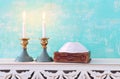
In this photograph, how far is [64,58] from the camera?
1.58 metres

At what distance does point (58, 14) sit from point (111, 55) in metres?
0.37

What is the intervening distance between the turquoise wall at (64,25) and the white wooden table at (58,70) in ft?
0.85

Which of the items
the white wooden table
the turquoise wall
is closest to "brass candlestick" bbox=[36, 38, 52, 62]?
the white wooden table

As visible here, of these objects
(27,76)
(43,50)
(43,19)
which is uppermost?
(43,19)

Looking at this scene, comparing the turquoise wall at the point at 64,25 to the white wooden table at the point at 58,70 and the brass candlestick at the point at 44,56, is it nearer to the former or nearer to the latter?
the brass candlestick at the point at 44,56

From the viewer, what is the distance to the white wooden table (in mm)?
1556

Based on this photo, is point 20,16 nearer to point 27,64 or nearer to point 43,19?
point 43,19

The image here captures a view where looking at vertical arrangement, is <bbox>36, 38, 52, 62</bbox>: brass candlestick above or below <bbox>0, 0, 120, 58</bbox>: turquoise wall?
below

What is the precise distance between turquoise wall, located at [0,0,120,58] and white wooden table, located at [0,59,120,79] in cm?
26

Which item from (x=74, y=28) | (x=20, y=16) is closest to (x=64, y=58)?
(x=74, y=28)

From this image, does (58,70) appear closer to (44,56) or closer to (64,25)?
(44,56)

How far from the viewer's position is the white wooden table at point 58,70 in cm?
156

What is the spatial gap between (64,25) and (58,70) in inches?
13.9

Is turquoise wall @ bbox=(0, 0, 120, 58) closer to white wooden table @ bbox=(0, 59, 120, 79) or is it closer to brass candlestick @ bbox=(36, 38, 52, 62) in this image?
brass candlestick @ bbox=(36, 38, 52, 62)
